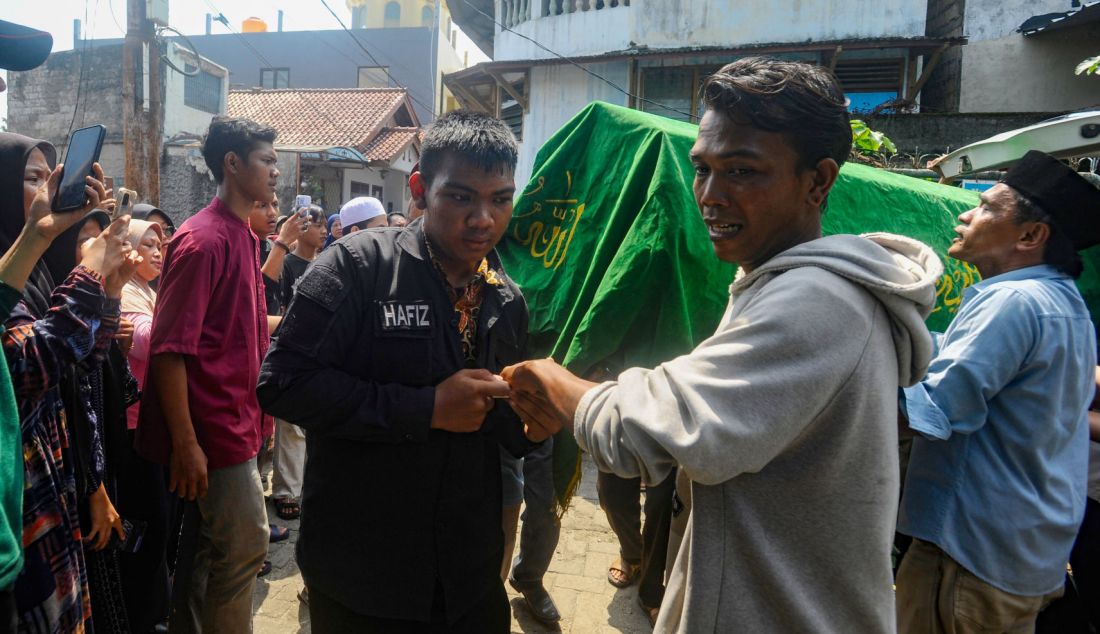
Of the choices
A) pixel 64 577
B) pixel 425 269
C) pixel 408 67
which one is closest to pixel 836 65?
pixel 425 269

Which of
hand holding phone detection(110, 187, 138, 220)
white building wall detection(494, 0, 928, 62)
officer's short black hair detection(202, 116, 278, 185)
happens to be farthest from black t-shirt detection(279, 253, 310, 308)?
white building wall detection(494, 0, 928, 62)

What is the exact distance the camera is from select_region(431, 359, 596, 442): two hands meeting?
61.0 inches

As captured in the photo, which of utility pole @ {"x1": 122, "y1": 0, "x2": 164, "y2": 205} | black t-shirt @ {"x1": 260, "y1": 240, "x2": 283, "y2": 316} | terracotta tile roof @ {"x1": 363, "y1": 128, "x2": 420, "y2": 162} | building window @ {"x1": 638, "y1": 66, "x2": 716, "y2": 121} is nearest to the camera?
black t-shirt @ {"x1": 260, "y1": 240, "x2": 283, "y2": 316}

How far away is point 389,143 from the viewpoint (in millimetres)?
20203

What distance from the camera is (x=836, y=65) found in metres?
11.1

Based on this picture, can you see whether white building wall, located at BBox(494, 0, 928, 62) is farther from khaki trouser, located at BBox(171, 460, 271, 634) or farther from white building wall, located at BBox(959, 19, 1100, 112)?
khaki trouser, located at BBox(171, 460, 271, 634)

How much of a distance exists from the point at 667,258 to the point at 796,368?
1.02 metres

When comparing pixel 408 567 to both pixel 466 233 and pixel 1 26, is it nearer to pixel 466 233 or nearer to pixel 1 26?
pixel 466 233

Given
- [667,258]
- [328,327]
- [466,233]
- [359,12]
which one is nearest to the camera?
[328,327]

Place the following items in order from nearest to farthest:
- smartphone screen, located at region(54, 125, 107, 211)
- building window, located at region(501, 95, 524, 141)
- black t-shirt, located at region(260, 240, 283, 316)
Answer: smartphone screen, located at region(54, 125, 107, 211) → black t-shirt, located at region(260, 240, 283, 316) → building window, located at region(501, 95, 524, 141)

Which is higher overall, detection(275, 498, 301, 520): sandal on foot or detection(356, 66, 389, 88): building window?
detection(356, 66, 389, 88): building window

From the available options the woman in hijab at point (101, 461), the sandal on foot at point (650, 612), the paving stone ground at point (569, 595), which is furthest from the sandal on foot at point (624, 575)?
the woman in hijab at point (101, 461)

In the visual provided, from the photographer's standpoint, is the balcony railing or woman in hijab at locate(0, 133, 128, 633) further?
the balcony railing

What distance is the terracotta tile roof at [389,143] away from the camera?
19406 mm
